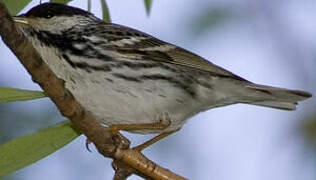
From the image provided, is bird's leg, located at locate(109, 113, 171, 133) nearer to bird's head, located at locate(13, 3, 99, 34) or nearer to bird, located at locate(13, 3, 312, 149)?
bird, located at locate(13, 3, 312, 149)

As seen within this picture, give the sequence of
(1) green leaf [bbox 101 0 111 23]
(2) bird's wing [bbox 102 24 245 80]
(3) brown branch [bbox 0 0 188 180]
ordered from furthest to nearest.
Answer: (2) bird's wing [bbox 102 24 245 80], (1) green leaf [bbox 101 0 111 23], (3) brown branch [bbox 0 0 188 180]

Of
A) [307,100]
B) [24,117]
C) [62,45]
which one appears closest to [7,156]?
[62,45]

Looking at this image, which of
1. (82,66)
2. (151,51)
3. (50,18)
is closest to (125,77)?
(82,66)

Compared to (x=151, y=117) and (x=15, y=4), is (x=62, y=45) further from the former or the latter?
(x=15, y=4)

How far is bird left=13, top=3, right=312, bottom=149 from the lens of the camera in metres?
3.19

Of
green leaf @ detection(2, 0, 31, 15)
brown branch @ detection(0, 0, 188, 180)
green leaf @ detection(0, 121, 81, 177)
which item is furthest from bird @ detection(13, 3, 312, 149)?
green leaf @ detection(2, 0, 31, 15)

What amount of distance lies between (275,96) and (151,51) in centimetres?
71

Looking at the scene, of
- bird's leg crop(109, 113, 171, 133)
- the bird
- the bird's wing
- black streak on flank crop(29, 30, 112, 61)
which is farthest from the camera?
the bird's wing

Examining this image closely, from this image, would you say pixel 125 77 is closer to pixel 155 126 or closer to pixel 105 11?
pixel 155 126

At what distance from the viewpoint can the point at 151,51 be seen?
369 centimetres

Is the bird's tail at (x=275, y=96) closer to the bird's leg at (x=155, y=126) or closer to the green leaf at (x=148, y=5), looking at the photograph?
the bird's leg at (x=155, y=126)

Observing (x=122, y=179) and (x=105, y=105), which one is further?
(x=105, y=105)

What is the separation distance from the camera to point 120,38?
3645 mm

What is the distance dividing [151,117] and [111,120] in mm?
220
